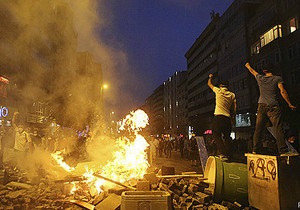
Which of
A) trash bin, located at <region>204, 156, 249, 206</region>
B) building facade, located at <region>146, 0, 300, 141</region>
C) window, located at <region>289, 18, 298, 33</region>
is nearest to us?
trash bin, located at <region>204, 156, 249, 206</region>

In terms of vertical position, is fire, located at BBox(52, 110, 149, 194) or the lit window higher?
the lit window

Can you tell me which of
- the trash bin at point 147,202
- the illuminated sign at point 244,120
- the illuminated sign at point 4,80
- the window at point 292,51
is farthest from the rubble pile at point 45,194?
the illuminated sign at point 244,120

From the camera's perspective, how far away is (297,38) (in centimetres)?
2648

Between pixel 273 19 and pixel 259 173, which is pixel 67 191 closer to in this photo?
pixel 259 173

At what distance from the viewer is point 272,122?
4949mm

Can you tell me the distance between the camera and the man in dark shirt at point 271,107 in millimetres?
4750

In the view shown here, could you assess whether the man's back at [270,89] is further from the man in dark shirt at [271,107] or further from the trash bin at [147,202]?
the trash bin at [147,202]

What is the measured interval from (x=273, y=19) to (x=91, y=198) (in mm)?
30773

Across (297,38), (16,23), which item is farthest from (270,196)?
(297,38)

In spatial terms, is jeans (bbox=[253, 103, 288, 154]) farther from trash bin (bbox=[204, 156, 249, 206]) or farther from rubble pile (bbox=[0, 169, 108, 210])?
rubble pile (bbox=[0, 169, 108, 210])

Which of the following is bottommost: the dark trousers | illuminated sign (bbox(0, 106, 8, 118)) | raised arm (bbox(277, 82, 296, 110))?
the dark trousers

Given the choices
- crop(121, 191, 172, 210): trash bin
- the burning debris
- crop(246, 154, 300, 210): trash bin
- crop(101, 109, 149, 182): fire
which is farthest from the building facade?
crop(121, 191, 172, 210): trash bin

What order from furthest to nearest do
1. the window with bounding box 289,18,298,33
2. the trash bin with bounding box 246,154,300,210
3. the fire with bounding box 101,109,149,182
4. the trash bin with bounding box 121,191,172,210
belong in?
1. the window with bounding box 289,18,298,33
2. the fire with bounding box 101,109,149,182
3. the trash bin with bounding box 246,154,300,210
4. the trash bin with bounding box 121,191,172,210

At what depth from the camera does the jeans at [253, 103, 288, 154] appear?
185 inches
